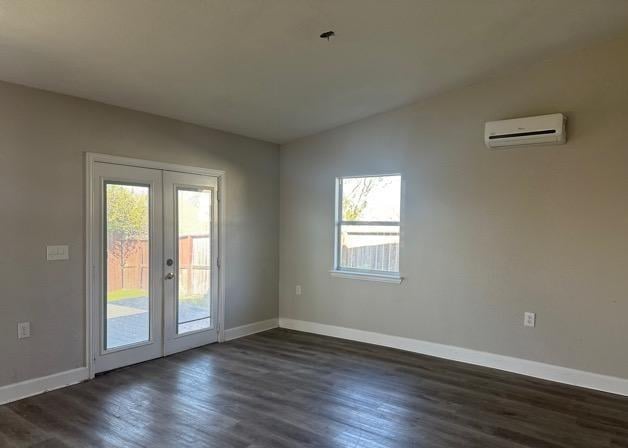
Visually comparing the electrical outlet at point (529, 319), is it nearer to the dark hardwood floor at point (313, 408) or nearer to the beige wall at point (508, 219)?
the beige wall at point (508, 219)

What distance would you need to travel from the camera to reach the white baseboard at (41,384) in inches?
127

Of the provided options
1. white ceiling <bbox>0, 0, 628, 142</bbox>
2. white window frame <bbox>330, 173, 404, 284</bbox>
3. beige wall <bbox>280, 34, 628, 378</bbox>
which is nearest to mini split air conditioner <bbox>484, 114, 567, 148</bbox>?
beige wall <bbox>280, 34, 628, 378</bbox>

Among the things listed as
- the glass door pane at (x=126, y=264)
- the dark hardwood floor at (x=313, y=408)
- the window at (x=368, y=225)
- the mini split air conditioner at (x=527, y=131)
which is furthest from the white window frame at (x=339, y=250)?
the glass door pane at (x=126, y=264)

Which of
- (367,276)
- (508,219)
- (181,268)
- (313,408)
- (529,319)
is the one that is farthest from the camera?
(367,276)

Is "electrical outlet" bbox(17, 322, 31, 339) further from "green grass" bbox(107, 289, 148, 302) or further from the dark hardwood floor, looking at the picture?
"green grass" bbox(107, 289, 148, 302)

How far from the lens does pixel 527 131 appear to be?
3764 millimetres

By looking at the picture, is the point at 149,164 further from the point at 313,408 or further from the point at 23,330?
the point at 313,408

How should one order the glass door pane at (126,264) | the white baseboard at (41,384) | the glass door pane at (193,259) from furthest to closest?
the glass door pane at (193,259)
the glass door pane at (126,264)
the white baseboard at (41,384)

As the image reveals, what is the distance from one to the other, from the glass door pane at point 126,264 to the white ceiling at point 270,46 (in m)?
0.91

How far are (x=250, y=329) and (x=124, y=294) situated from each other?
1.81m

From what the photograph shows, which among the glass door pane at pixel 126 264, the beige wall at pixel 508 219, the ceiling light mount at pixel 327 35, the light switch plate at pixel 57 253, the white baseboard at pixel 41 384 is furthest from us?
the glass door pane at pixel 126 264

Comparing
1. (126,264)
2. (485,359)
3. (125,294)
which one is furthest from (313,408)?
(126,264)

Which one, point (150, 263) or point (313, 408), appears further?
point (150, 263)

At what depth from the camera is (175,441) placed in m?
2.67
